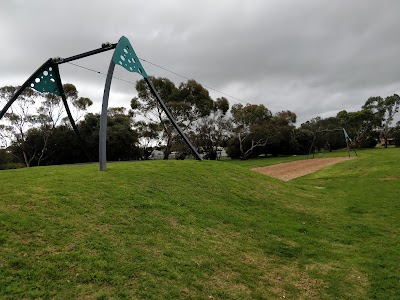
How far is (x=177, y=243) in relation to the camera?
6309 mm

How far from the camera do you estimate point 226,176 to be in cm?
1323

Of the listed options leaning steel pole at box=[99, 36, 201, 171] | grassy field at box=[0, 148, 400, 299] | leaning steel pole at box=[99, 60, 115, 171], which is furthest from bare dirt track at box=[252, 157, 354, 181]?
leaning steel pole at box=[99, 60, 115, 171]

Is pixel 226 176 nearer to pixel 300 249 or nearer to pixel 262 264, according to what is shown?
pixel 300 249

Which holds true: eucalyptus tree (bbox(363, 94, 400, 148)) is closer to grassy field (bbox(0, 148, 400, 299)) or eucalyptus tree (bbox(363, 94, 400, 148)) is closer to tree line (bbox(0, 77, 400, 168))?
tree line (bbox(0, 77, 400, 168))

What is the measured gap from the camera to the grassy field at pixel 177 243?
4594 mm

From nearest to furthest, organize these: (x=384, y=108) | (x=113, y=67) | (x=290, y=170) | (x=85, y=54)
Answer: (x=113, y=67) → (x=85, y=54) → (x=290, y=170) → (x=384, y=108)

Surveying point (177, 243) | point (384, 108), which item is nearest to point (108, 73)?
point (177, 243)

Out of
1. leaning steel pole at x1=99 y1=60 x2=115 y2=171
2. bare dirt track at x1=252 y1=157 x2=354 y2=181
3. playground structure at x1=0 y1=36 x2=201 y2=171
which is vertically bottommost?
bare dirt track at x1=252 y1=157 x2=354 y2=181

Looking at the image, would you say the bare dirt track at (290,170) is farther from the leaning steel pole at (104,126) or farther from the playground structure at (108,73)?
the leaning steel pole at (104,126)

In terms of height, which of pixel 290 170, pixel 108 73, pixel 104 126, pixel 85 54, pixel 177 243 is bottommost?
pixel 290 170

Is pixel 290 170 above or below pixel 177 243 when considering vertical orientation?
below

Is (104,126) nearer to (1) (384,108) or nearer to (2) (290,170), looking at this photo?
(2) (290,170)

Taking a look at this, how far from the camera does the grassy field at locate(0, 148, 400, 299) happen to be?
459 cm

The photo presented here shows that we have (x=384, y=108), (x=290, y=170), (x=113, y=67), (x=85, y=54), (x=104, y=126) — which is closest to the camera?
(x=104, y=126)
